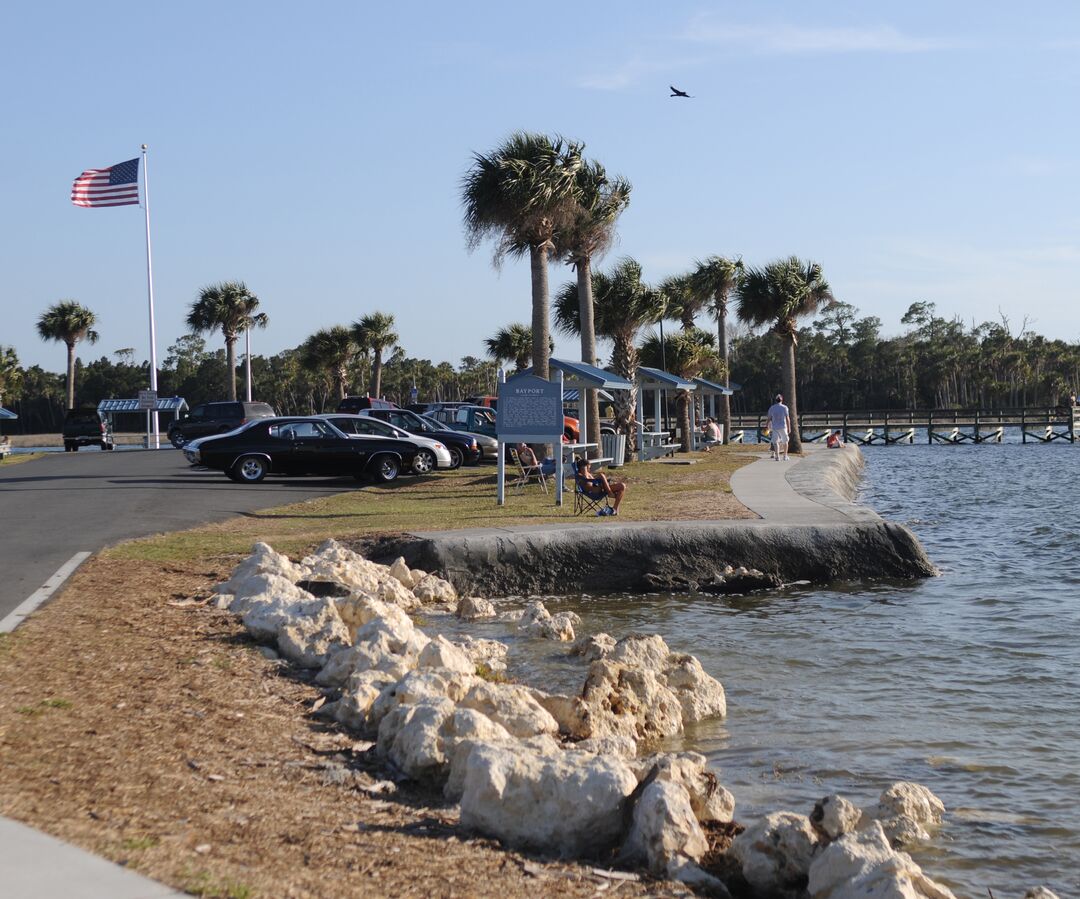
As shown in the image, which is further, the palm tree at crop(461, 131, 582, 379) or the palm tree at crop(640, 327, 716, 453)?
the palm tree at crop(640, 327, 716, 453)

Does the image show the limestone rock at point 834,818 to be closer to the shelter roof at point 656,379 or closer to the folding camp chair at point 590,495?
the folding camp chair at point 590,495

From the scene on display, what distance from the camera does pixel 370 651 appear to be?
8664 mm

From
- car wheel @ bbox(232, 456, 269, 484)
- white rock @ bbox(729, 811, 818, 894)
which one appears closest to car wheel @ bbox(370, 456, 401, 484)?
car wheel @ bbox(232, 456, 269, 484)

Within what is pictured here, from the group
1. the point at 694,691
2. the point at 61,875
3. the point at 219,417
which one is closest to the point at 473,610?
the point at 694,691

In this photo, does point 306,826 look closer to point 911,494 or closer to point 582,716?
point 582,716

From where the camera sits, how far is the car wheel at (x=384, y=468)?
26.2 metres

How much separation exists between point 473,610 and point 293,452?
13.6 meters

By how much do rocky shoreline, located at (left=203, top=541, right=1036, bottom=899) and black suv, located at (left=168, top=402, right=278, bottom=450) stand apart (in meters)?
32.9

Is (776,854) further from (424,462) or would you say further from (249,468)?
(424,462)

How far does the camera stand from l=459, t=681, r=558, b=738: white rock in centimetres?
741

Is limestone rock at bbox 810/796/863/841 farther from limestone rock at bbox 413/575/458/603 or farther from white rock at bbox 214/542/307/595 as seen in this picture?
limestone rock at bbox 413/575/458/603

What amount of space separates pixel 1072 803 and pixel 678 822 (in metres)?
3.00

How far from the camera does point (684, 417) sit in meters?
46.1

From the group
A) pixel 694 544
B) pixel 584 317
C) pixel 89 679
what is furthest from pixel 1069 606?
pixel 584 317
